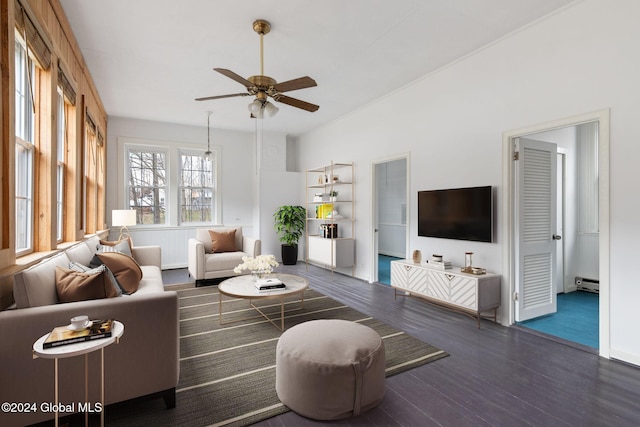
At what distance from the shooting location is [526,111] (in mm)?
3234

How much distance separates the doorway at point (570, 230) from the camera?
8.75ft

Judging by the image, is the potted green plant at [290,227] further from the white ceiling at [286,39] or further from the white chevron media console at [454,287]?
the white chevron media console at [454,287]

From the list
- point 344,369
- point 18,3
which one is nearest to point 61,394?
point 344,369

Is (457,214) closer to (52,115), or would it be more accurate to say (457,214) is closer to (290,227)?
(290,227)

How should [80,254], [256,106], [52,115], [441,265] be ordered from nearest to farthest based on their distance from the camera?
[52,115] → [80,254] → [256,106] → [441,265]

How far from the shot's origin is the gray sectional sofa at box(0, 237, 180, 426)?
1642mm

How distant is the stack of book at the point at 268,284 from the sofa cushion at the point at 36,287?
1.69 meters

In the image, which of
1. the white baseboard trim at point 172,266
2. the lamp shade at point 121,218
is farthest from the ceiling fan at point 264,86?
the white baseboard trim at point 172,266

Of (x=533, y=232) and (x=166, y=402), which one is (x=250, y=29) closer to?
(x=166, y=402)

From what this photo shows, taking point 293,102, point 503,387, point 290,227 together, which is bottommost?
point 503,387

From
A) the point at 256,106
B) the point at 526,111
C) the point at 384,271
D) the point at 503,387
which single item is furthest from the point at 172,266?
the point at 526,111

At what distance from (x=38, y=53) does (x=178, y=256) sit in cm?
482

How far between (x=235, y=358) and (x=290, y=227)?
177 inches

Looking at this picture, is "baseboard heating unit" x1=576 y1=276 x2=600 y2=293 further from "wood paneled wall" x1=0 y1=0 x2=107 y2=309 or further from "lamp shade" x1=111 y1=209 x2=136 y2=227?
"lamp shade" x1=111 y1=209 x2=136 y2=227
